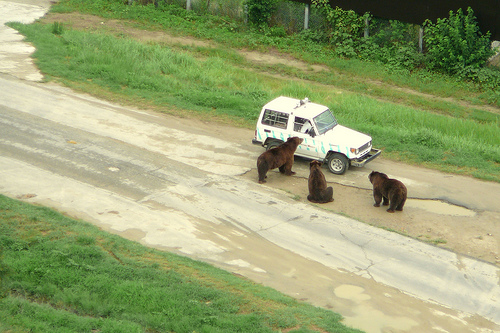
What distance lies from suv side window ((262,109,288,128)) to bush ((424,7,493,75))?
14007mm

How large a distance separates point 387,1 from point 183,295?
939 inches

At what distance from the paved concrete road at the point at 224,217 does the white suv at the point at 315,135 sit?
2.73 feet

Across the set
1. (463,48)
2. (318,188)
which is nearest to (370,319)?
(318,188)

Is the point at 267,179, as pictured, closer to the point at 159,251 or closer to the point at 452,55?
the point at 159,251

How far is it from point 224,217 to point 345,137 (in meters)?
4.60

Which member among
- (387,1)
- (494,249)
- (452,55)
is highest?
(387,1)

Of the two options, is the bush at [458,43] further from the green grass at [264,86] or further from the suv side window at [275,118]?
the suv side window at [275,118]

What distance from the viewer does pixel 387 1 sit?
97.8ft

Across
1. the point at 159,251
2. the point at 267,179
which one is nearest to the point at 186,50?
the point at 267,179

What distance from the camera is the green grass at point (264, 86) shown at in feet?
62.5

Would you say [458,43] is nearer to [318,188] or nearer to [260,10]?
[260,10]

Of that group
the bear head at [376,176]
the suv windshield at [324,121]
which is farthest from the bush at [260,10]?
the bear head at [376,176]

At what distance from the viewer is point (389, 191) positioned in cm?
1453

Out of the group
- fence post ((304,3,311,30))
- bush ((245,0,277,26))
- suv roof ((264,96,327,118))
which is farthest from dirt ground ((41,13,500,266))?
bush ((245,0,277,26))
